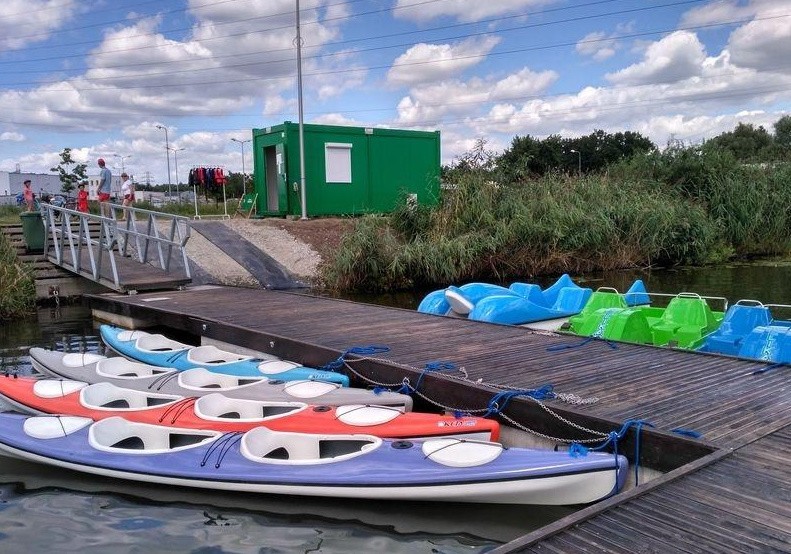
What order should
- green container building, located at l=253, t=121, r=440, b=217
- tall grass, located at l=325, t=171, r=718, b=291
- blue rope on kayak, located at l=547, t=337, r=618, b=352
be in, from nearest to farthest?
blue rope on kayak, located at l=547, t=337, r=618, b=352
tall grass, located at l=325, t=171, r=718, b=291
green container building, located at l=253, t=121, r=440, b=217

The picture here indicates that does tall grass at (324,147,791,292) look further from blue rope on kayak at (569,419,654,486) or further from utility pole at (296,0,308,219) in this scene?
blue rope on kayak at (569,419,654,486)

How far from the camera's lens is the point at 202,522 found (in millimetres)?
4559

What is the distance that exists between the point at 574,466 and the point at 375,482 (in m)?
1.25

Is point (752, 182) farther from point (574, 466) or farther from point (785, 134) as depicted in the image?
point (785, 134)

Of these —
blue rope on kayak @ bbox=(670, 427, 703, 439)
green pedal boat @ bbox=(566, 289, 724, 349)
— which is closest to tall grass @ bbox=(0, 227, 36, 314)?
green pedal boat @ bbox=(566, 289, 724, 349)

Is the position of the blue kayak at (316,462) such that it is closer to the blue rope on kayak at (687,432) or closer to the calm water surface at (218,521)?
the calm water surface at (218,521)

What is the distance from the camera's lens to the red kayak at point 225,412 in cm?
495

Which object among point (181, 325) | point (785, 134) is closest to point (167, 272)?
point (181, 325)

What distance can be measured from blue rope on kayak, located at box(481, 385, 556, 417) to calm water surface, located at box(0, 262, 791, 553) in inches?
33.7

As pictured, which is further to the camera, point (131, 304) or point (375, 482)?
point (131, 304)

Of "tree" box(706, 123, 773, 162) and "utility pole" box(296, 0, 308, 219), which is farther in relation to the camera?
"tree" box(706, 123, 773, 162)

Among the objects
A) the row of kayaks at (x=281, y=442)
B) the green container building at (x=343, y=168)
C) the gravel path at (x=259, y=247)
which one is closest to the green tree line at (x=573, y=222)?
the gravel path at (x=259, y=247)

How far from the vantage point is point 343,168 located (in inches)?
804

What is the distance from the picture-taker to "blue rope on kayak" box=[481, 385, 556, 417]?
5.07 meters
